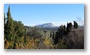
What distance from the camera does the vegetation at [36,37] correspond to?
421cm

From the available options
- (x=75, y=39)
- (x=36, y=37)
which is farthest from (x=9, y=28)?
(x=75, y=39)

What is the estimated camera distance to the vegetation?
421cm

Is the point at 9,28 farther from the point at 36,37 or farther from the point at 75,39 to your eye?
the point at 75,39

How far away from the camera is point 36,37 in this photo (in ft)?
13.9

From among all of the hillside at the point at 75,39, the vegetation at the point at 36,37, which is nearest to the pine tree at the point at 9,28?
the vegetation at the point at 36,37

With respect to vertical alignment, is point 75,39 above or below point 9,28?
below

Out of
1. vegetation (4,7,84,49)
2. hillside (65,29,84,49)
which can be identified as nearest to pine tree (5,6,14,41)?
vegetation (4,7,84,49)

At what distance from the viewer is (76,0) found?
4.21m

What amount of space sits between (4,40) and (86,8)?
5.41 ft

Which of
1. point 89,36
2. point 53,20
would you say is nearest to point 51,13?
point 53,20

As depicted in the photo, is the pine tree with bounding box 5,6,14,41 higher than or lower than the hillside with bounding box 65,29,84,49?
higher

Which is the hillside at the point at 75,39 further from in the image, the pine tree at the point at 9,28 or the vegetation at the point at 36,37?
the pine tree at the point at 9,28

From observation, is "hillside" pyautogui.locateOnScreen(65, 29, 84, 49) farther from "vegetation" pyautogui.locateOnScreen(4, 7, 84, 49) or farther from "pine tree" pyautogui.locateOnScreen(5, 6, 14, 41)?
"pine tree" pyautogui.locateOnScreen(5, 6, 14, 41)

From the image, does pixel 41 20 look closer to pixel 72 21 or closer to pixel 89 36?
pixel 72 21
